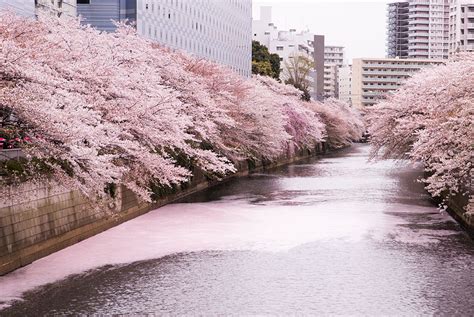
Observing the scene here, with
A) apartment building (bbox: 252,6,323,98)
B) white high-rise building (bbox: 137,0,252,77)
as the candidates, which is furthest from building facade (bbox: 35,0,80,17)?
apartment building (bbox: 252,6,323,98)

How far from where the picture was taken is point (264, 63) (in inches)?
4604

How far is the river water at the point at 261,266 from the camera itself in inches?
642

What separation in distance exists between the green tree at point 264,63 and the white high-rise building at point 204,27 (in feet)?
7.18

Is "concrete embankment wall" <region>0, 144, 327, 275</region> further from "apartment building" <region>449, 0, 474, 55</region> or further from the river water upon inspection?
"apartment building" <region>449, 0, 474, 55</region>

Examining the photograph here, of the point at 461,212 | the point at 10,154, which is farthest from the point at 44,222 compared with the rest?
the point at 461,212

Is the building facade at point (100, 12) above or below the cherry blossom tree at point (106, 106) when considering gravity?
above

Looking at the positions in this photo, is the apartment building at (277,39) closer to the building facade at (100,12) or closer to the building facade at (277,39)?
the building facade at (277,39)

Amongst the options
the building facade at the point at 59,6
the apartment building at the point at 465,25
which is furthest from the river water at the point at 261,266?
the apartment building at the point at 465,25

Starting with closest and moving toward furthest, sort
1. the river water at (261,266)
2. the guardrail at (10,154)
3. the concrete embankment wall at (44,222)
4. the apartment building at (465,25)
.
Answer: the river water at (261,266), the concrete embankment wall at (44,222), the guardrail at (10,154), the apartment building at (465,25)

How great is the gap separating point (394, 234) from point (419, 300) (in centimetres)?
1023

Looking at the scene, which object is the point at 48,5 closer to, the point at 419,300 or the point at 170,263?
the point at 170,263

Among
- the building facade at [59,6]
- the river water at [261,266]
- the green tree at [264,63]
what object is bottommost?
the river water at [261,266]

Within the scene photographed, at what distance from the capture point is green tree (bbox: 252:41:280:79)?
114562mm

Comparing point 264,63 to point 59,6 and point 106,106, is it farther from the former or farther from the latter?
point 106,106
